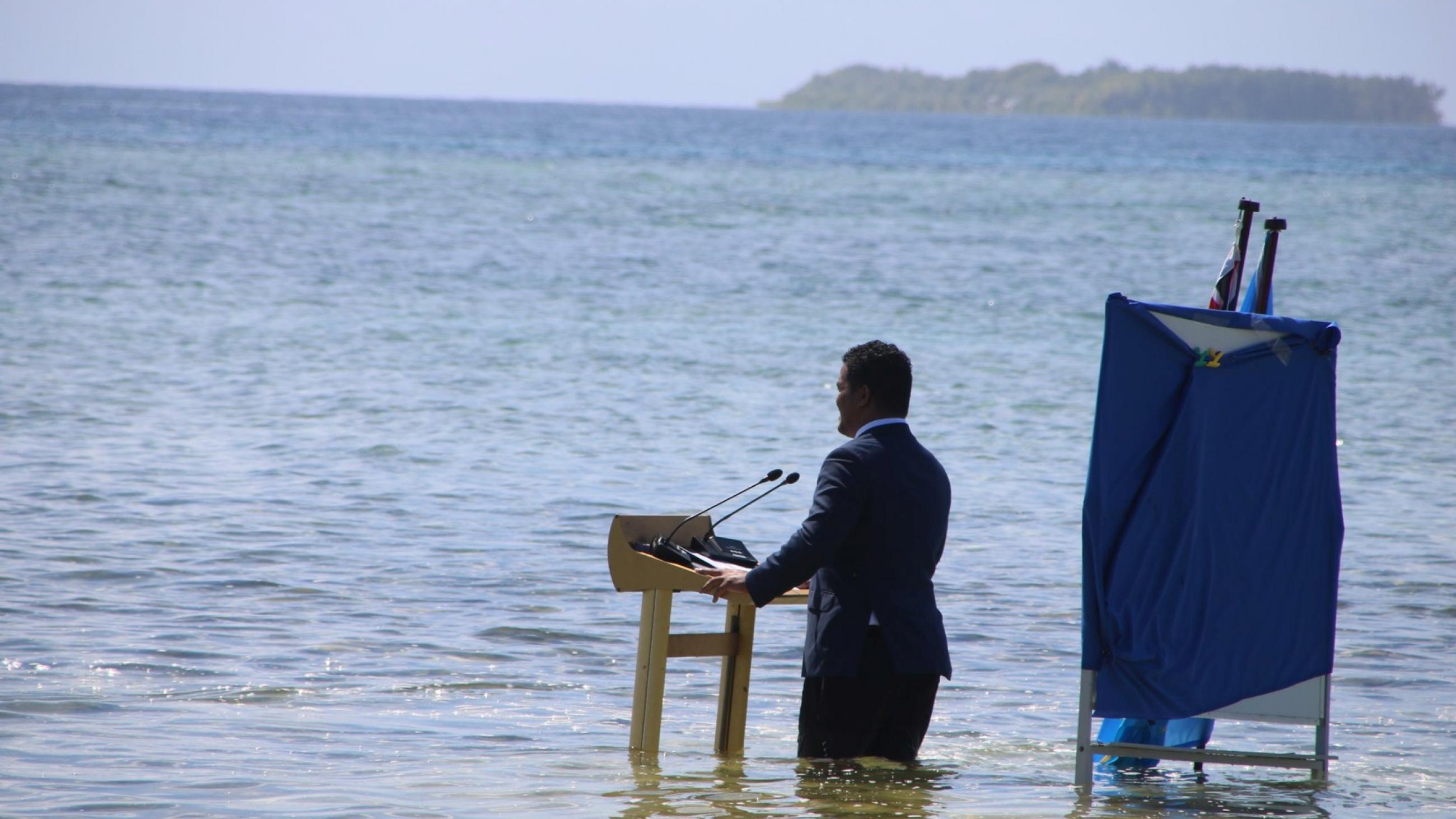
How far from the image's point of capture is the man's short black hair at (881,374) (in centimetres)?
480

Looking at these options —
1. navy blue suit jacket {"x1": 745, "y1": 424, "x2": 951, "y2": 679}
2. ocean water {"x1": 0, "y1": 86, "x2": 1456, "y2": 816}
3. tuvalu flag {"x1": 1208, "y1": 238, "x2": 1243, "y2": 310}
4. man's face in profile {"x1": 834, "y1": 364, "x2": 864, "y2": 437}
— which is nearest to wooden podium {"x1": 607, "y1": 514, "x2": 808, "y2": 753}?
ocean water {"x1": 0, "y1": 86, "x2": 1456, "y2": 816}

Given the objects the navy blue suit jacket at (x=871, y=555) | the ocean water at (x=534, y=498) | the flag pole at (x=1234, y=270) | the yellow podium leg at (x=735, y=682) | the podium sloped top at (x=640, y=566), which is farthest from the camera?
the ocean water at (x=534, y=498)

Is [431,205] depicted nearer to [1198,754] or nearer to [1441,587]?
[1441,587]

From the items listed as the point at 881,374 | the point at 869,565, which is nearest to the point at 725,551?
the point at 869,565

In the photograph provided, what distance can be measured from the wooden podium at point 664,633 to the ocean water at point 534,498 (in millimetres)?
164

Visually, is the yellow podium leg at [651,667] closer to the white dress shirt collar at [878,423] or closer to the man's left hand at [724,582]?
the man's left hand at [724,582]

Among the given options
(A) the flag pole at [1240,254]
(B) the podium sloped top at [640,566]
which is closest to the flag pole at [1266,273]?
(A) the flag pole at [1240,254]

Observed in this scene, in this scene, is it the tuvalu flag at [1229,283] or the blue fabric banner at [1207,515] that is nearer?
the blue fabric banner at [1207,515]

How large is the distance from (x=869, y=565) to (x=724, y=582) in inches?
17.8

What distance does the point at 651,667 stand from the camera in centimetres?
520

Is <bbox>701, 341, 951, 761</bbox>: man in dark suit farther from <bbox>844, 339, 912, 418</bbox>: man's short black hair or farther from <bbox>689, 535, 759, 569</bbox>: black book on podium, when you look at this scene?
<bbox>689, 535, 759, 569</bbox>: black book on podium

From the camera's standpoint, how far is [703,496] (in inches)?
426

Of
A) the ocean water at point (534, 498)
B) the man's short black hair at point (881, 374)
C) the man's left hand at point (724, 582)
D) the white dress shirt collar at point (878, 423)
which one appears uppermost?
the man's short black hair at point (881, 374)

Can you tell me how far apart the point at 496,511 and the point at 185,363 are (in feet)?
22.4
